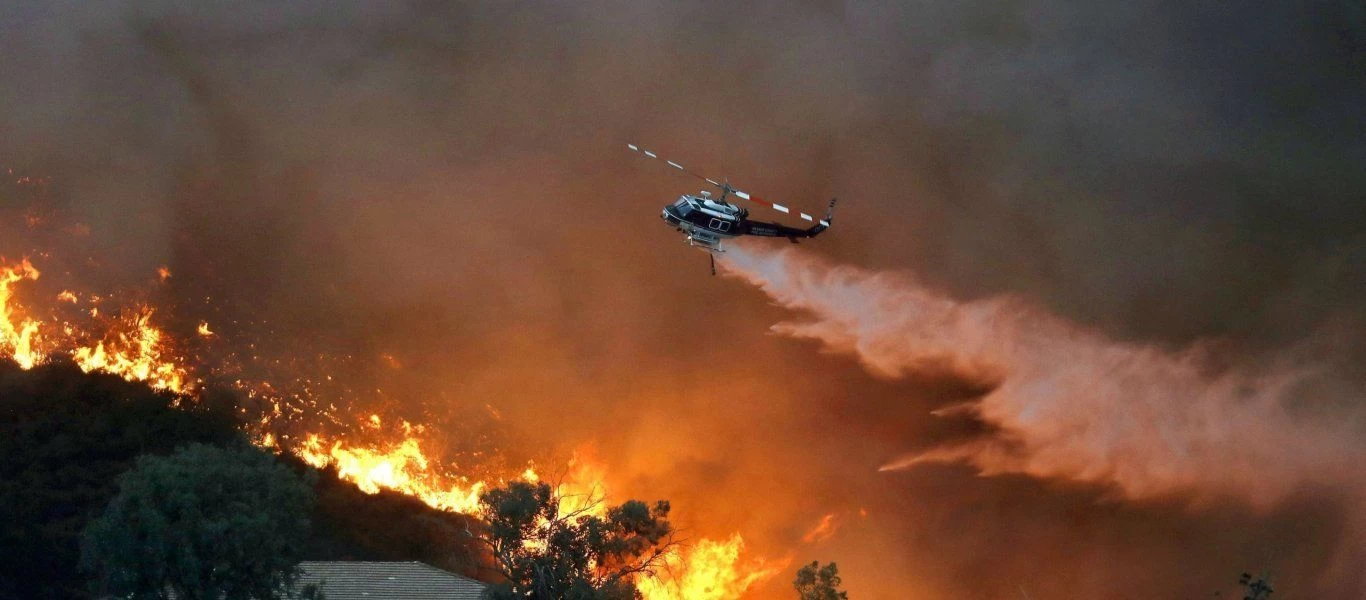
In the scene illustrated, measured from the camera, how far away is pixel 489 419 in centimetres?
4925

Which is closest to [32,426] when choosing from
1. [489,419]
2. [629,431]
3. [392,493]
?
[392,493]

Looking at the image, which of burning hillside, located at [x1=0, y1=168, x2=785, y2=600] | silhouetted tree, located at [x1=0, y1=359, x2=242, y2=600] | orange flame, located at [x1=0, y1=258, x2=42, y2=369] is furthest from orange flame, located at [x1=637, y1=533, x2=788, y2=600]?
orange flame, located at [x1=0, y1=258, x2=42, y2=369]

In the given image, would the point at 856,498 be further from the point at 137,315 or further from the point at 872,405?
the point at 137,315

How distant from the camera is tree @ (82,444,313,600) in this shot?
31688 millimetres

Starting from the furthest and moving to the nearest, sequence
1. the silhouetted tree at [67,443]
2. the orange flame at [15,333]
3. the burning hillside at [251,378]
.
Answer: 1. the orange flame at [15,333]
2. the burning hillside at [251,378]
3. the silhouetted tree at [67,443]

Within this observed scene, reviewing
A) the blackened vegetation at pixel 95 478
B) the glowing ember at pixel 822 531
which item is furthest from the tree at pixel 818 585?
the blackened vegetation at pixel 95 478

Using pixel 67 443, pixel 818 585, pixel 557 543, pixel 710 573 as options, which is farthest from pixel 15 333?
pixel 818 585

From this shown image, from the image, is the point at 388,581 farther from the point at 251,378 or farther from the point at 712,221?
the point at 712,221

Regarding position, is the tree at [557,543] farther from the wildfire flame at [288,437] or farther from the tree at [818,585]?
the wildfire flame at [288,437]

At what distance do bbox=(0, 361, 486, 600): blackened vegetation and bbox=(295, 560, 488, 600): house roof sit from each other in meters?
2.39

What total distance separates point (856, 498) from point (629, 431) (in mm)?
9213

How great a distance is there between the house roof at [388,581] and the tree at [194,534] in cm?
772

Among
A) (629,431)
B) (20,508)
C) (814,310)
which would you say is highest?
(814,310)

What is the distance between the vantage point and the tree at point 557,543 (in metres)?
35.0
